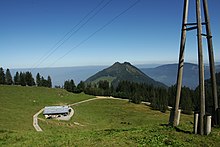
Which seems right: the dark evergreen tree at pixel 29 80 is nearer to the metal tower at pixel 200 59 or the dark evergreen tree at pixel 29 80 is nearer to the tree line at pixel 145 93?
the tree line at pixel 145 93

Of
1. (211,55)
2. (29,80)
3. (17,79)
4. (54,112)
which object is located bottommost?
(54,112)

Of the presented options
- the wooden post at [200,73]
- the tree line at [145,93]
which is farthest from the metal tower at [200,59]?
the tree line at [145,93]

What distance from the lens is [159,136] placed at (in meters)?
14.1

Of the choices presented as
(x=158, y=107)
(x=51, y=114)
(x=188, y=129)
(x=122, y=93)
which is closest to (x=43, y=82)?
(x=122, y=93)

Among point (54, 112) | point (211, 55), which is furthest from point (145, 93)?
point (211, 55)

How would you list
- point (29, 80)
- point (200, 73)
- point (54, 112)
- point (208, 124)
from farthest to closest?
point (29, 80) → point (54, 112) → point (200, 73) → point (208, 124)

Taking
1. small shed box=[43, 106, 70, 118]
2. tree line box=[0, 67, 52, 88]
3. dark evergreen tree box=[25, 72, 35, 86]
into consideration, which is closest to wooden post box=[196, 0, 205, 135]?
small shed box=[43, 106, 70, 118]

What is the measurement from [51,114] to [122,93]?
87.4 m

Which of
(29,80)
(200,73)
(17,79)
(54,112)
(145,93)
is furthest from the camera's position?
(145,93)

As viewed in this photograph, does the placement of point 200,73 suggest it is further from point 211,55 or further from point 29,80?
point 29,80

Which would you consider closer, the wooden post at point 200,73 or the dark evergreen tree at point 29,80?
the wooden post at point 200,73

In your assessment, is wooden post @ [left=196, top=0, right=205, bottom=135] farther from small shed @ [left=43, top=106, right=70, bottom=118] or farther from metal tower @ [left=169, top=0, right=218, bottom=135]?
small shed @ [left=43, top=106, right=70, bottom=118]

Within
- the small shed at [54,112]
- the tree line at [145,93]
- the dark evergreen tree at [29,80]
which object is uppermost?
the dark evergreen tree at [29,80]

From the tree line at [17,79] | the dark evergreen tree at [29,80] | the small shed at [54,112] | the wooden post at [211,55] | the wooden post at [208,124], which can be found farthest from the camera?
the dark evergreen tree at [29,80]
